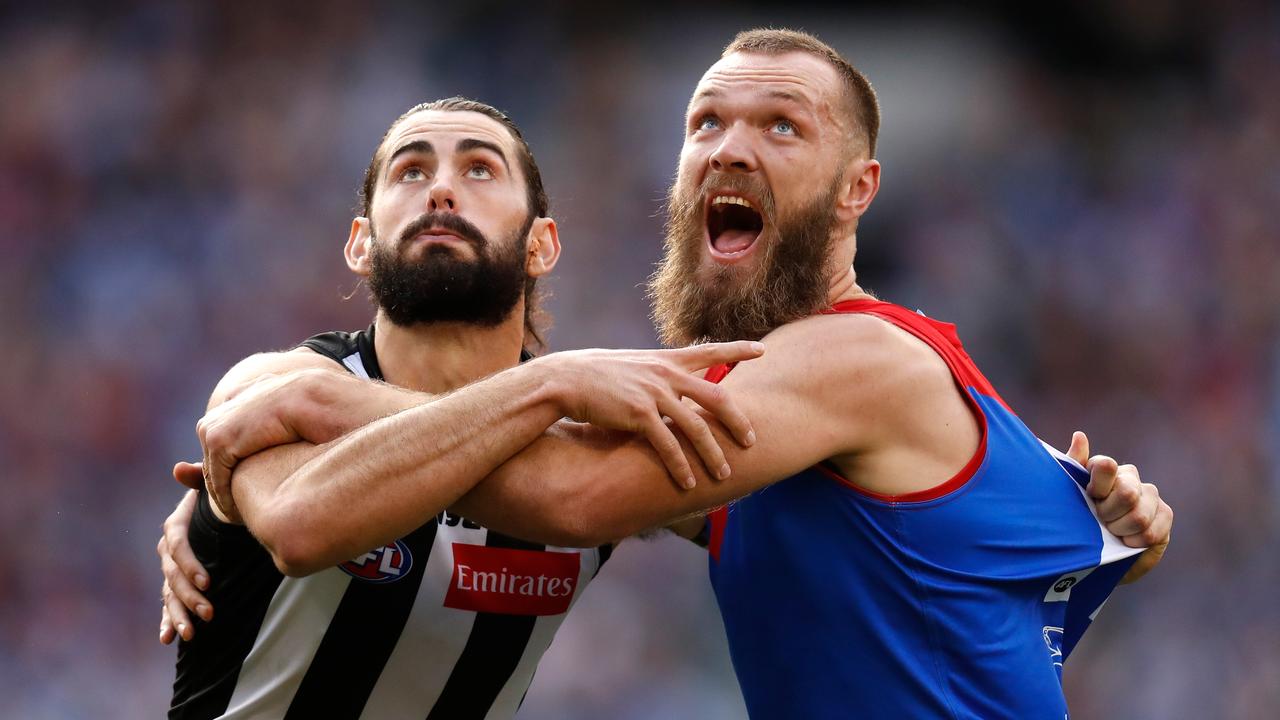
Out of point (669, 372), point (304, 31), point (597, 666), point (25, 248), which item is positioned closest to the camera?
point (669, 372)

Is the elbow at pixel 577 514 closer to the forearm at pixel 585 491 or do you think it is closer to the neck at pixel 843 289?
the forearm at pixel 585 491

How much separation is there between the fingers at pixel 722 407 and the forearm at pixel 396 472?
1.18 feet

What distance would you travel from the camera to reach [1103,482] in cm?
380

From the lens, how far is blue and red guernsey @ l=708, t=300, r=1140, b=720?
3453mm

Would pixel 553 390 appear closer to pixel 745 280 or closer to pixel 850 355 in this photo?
pixel 850 355

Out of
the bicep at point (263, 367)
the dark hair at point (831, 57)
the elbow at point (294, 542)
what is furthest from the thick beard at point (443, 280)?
the elbow at point (294, 542)

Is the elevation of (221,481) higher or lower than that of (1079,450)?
higher

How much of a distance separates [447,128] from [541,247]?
59 cm

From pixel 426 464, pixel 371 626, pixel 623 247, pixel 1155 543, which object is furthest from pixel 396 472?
pixel 623 247

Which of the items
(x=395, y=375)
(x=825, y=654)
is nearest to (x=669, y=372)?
(x=825, y=654)

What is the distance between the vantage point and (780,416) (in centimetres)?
328

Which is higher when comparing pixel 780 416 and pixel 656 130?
pixel 656 130

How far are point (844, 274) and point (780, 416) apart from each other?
0.94 metres

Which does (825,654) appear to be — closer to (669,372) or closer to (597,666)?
(669,372)
